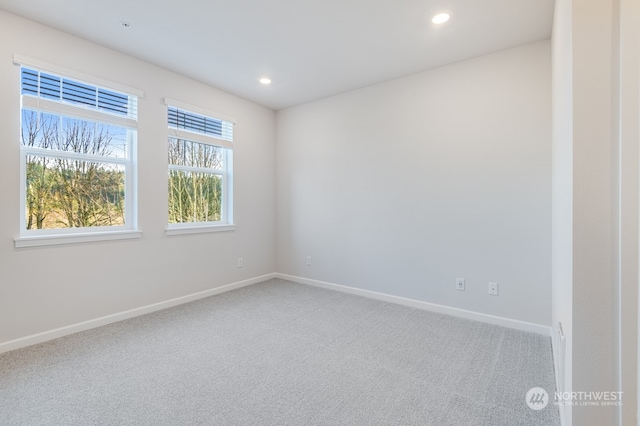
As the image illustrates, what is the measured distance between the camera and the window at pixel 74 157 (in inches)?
97.9

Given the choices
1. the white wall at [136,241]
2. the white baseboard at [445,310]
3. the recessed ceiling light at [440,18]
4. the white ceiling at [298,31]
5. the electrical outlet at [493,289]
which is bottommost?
the white baseboard at [445,310]

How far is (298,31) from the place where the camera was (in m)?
2.55

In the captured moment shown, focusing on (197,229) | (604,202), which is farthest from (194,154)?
(604,202)

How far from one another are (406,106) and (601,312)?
2.80 meters

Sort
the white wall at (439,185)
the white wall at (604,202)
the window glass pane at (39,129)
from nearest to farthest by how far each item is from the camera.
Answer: the white wall at (604,202) < the window glass pane at (39,129) < the white wall at (439,185)

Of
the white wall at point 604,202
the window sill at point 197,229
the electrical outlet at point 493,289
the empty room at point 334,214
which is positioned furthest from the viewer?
the window sill at point 197,229

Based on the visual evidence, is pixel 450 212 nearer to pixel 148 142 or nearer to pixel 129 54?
pixel 148 142

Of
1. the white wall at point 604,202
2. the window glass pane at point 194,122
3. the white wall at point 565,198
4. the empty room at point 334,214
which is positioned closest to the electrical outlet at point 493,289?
the empty room at point 334,214

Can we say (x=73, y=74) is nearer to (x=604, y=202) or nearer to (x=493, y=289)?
(x=604, y=202)

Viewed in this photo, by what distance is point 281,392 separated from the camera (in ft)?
6.01

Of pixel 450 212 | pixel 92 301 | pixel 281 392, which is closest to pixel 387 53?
pixel 450 212

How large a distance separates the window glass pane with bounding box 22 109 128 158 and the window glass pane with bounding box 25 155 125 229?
12 cm

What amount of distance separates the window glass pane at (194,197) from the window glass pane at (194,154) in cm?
12

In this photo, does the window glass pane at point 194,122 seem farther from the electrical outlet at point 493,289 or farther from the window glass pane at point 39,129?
the electrical outlet at point 493,289
